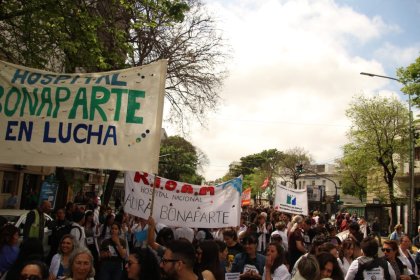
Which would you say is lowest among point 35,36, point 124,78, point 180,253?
point 180,253

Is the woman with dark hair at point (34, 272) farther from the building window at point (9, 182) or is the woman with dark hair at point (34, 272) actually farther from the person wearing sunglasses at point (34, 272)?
the building window at point (9, 182)

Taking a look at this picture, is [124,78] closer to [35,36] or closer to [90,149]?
[90,149]

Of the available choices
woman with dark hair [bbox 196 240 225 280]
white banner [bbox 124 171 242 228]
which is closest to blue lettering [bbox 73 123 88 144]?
woman with dark hair [bbox 196 240 225 280]

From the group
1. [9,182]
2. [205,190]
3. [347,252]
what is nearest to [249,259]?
[347,252]

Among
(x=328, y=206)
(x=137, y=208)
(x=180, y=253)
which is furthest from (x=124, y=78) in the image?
(x=328, y=206)

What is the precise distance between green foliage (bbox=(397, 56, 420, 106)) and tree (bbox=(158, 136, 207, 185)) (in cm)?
4054

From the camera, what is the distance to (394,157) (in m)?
34.8

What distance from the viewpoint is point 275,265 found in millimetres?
5547

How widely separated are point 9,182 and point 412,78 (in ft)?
77.5

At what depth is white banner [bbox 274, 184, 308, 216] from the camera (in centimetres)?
1558

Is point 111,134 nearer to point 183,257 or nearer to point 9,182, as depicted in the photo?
point 183,257

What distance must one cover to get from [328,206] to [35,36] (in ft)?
209

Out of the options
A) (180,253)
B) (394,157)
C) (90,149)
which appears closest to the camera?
(180,253)

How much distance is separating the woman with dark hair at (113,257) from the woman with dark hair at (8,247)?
1.29m
